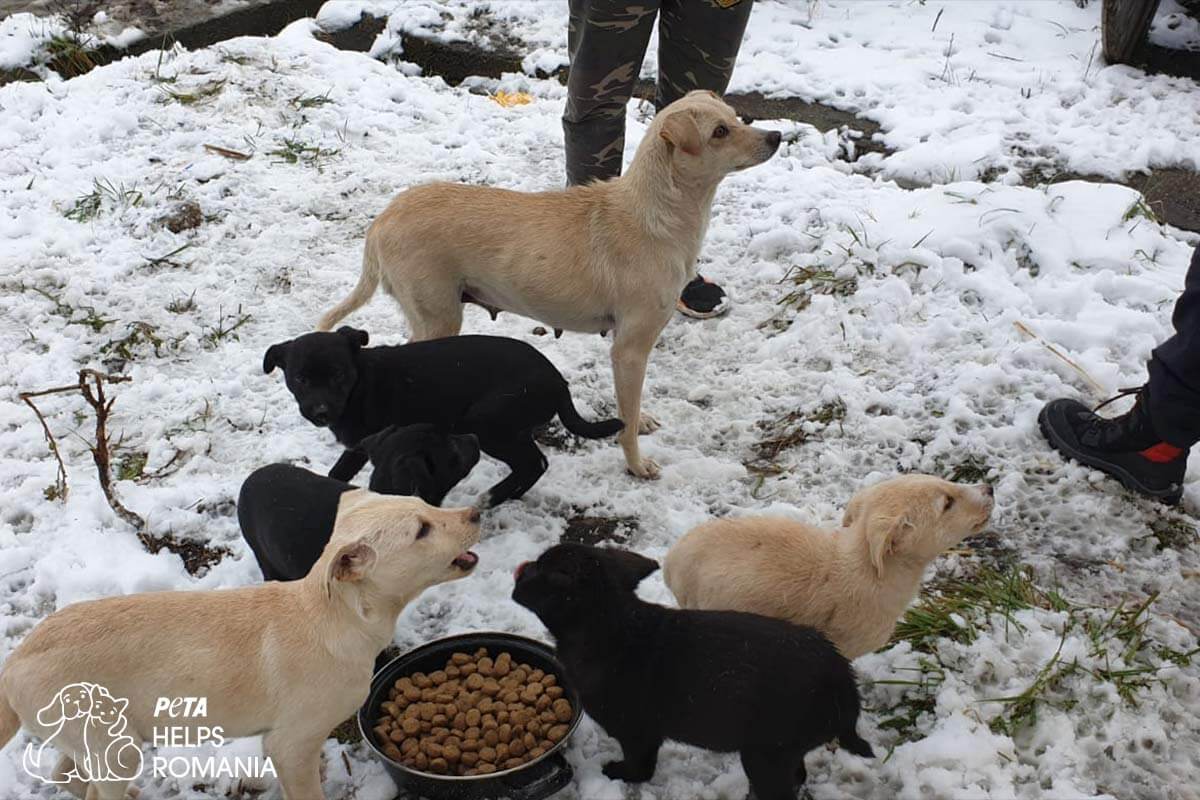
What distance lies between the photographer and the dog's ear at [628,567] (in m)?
3.08

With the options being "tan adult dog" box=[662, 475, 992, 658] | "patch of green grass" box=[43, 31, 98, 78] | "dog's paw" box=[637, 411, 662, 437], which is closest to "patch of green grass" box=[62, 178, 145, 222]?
"patch of green grass" box=[43, 31, 98, 78]

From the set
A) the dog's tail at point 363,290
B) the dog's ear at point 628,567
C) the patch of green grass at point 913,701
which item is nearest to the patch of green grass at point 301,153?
the dog's tail at point 363,290

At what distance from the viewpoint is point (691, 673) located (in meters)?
2.89

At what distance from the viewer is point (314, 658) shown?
2850 millimetres

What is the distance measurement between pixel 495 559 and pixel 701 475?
1.14 m

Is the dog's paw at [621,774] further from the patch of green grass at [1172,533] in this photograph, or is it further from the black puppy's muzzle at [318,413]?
the patch of green grass at [1172,533]

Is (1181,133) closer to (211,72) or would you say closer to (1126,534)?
(1126,534)

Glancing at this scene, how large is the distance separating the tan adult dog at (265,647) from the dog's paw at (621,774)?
2.97 feet

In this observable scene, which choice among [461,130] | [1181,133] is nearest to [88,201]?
[461,130]

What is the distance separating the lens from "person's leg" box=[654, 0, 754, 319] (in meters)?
4.93

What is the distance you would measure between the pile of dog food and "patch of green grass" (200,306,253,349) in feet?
9.23

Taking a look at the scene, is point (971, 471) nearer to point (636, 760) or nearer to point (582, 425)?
point (582, 425)

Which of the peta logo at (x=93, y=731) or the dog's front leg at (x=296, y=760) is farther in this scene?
the dog's front leg at (x=296, y=760)

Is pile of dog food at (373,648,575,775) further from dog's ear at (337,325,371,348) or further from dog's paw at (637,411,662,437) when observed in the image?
dog's paw at (637,411,662,437)
